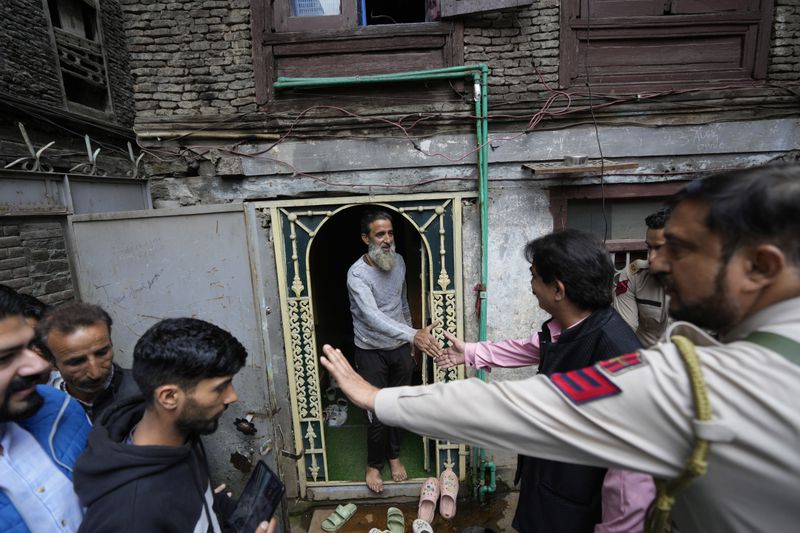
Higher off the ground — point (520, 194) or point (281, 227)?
point (520, 194)

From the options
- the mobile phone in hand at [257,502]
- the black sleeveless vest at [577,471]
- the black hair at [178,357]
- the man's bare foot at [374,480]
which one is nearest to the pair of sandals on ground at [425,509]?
the man's bare foot at [374,480]

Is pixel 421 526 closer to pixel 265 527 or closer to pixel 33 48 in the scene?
pixel 265 527

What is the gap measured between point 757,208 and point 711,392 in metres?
0.50

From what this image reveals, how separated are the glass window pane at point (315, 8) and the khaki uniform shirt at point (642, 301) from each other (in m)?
3.45

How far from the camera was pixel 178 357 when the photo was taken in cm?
142

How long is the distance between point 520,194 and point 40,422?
3.36 m

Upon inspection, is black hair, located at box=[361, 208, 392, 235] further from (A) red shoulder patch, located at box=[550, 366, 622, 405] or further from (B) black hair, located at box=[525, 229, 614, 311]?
(A) red shoulder patch, located at box=[550, 366, 622, 405]

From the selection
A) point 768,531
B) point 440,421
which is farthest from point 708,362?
point 440,421

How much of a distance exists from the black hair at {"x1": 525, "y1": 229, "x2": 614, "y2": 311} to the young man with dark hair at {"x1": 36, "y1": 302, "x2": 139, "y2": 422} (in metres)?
2.39

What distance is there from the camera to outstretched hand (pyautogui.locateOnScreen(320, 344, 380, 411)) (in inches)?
51.3

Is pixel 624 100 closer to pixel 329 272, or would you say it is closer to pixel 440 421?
pixel 440 421

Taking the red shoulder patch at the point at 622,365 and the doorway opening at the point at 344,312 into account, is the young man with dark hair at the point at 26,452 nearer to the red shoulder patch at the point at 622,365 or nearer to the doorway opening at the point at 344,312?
the red shoulder patch at the point at 622,365

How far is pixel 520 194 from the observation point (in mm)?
3115

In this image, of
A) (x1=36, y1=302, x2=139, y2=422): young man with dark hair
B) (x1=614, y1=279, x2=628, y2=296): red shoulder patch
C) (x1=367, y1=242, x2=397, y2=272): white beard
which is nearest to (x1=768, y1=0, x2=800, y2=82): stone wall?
(x1=614, y1=279, x2=628, y2=296): red shoulder patch
